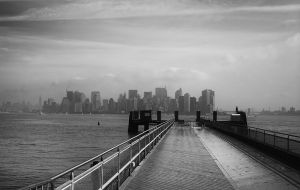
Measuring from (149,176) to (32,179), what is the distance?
20.8m

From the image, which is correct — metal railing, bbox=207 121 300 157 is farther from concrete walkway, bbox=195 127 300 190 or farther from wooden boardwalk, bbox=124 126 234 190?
wooden boardwalk, bbox=124 126 234 190

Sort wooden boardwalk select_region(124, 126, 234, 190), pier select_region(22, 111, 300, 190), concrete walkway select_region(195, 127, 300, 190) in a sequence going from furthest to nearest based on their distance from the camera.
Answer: concrete walkway select_region(195, 127, 300, 190) < wooden boardwalk select_region(124, 126, 234, 190) < pier select_region(22, 111, 300, 190)

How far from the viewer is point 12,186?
29031mm

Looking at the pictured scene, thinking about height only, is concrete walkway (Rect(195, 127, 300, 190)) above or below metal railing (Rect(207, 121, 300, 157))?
below

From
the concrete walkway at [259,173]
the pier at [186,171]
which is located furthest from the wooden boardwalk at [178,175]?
the concrete walkway at [259,173]

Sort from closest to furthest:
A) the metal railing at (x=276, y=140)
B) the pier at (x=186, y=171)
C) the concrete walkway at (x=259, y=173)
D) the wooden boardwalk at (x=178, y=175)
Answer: the pier at (x=186, y=171), the wooden boardwalk at (x=178, y=175), the concrete walkway at (x=259, y=173), the metal railing at (x=276, y=140)

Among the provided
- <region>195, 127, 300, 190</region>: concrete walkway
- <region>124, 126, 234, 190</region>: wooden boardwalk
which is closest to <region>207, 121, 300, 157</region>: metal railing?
<region>195, 127, 300, 190</region>: concrete walkway

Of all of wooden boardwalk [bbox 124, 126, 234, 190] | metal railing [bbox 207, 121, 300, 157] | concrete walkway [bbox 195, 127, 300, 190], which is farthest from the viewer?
metal railing [bbox 207, 121, 300, 157]

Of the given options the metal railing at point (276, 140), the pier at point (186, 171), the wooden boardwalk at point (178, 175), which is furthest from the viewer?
the metal railing at point (276, 140)

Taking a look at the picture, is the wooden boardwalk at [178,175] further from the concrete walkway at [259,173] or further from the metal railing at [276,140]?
the metal railing at [276,140]

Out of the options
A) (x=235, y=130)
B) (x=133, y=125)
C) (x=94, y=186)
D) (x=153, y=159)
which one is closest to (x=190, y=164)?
(x=153, y=159)

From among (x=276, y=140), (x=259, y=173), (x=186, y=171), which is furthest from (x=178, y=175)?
(x=276, y=140)

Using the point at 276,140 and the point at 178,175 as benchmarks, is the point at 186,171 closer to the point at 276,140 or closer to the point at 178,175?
the point at 178,175

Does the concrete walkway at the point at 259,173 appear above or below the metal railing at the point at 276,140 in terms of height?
below
